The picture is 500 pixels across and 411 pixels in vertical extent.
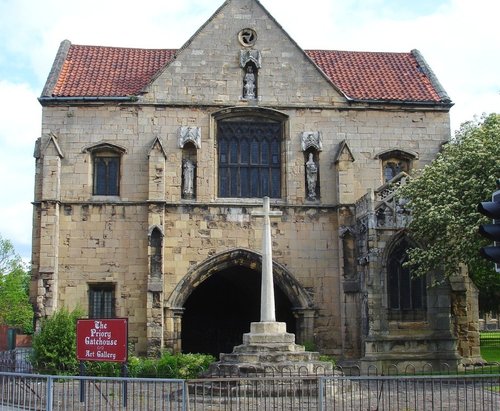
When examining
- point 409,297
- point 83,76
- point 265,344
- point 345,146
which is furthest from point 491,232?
point 83,76

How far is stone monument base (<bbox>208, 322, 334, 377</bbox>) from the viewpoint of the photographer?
A: 18188mm

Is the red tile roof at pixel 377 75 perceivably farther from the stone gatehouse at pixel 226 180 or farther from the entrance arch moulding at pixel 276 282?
the entrance arch moulding at pixel 276 282

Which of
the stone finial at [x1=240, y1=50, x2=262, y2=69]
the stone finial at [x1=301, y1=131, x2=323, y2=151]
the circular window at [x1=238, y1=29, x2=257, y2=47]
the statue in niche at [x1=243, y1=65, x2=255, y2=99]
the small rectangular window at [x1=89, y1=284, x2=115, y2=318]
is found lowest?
the small rectangular window at [x1=89, y1=284, x2=115, y2=318]

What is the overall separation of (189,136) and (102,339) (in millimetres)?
12537

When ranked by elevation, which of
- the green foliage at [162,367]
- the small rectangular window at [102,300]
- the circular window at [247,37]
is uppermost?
the circular window at [247,37]

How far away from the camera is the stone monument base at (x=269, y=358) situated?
1819cm

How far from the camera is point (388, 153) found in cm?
2947

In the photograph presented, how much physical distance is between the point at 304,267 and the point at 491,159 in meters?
8.88

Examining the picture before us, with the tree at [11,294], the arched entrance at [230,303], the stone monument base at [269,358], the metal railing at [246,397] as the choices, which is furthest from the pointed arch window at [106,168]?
the tree at [11,294]

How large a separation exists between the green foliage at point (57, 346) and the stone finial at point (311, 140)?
1046 centimetres

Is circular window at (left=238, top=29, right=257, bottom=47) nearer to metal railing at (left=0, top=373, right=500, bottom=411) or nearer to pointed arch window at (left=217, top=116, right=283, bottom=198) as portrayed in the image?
pointed arch window at (left=217, top=116, right=283, bottom=198)

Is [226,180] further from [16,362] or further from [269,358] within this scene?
[269,358]

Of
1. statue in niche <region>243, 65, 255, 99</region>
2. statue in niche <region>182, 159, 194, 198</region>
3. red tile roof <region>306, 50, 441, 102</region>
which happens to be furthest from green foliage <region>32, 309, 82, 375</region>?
red tile roof <region>306, 50, 441, 102</region>

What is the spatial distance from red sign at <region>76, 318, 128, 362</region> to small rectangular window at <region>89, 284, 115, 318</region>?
10.5 m
